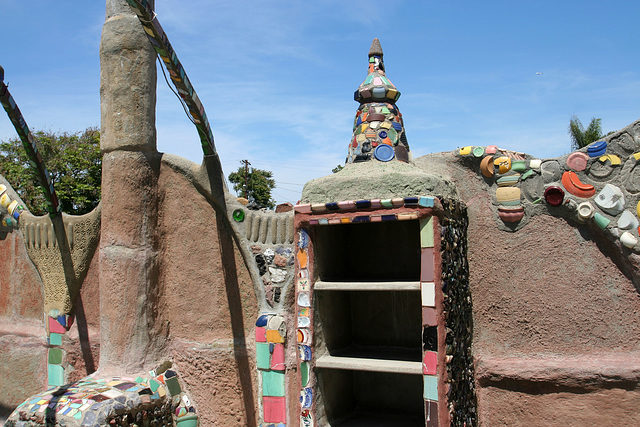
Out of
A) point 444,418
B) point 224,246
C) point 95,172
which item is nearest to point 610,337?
point 444,418

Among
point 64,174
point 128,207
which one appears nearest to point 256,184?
point 64,174

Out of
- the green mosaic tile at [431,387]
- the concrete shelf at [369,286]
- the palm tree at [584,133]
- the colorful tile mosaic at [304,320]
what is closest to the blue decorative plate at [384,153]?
the colorful tile mosaic at [304,320]

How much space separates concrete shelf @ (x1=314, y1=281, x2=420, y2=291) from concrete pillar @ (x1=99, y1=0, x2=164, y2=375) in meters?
1.68

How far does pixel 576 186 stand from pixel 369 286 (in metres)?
1.54

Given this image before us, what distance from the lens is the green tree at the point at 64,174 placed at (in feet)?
47.3

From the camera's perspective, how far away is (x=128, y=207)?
194 inches

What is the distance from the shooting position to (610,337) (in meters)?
4.02

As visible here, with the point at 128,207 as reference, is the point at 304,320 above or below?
below

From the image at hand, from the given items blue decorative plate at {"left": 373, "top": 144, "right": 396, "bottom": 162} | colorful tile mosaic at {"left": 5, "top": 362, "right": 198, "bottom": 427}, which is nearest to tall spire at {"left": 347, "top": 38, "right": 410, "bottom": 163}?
blue decorative plate at {"left": 373, "top": 144, "right": 396, "bottom": 162}

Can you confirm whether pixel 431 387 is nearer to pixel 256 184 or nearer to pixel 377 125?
pixel 377 125

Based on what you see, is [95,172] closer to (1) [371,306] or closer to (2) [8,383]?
(2) [8,383]

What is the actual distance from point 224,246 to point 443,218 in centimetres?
190

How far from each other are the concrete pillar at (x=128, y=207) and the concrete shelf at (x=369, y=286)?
1.68 meters

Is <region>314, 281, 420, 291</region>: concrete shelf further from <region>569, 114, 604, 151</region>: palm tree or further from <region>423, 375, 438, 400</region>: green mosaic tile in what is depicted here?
<region>569, 114, 604, 151</region>: palm tree
